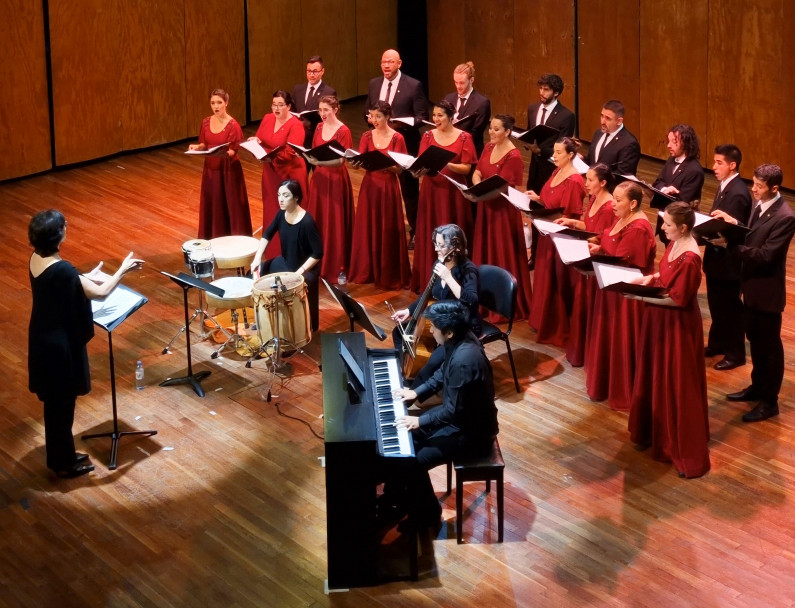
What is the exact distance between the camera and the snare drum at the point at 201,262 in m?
7.54

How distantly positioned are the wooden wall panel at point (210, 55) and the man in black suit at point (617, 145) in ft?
19.2

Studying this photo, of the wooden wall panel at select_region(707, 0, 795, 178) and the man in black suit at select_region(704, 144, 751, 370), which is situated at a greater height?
the wooden wall panel at select_region(707, 0, 795, 178)

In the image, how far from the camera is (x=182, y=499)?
6207 millimetres

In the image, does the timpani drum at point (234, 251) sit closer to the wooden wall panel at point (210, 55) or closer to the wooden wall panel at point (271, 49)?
the wooden wall panel at point (210, 55)

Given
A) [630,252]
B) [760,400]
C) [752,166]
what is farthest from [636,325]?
[752,166]

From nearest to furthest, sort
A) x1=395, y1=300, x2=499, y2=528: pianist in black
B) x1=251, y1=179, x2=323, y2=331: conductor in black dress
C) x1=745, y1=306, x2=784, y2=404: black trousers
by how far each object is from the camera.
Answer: x1=395, y1=300, x2=499, y2=528: pianist in black → x1=745, y1=306, x2=784, y2=404: black trousers → x1=251, y1=179, x2=323, y2=331: conductor in black dress

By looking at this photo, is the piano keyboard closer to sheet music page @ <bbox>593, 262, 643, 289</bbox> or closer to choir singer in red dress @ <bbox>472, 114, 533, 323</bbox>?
sheet music page @ <bbox>593, 262, 643, 289</bbox>

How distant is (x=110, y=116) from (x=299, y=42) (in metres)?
2.71

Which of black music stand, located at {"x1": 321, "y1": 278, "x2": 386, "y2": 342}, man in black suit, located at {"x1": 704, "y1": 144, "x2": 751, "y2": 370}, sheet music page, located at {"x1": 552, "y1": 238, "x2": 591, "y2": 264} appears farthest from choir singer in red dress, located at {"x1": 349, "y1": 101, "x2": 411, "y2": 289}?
man in black suit, located at {"x1": 704, "y1": 144, "x2": 751, "y2": 370}

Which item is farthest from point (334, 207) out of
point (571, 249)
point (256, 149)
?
point (571, 249)

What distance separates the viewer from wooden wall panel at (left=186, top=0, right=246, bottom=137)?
12.6 meters

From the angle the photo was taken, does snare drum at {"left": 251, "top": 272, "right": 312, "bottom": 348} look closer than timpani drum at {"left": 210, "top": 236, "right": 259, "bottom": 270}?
Yes

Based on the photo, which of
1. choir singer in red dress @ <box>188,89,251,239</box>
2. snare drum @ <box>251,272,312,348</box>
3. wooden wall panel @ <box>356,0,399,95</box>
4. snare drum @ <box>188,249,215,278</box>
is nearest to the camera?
snare drum @ <box>251,272,312,348</box>

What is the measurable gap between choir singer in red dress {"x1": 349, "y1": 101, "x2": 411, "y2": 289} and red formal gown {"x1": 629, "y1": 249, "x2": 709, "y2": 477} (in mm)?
2908
